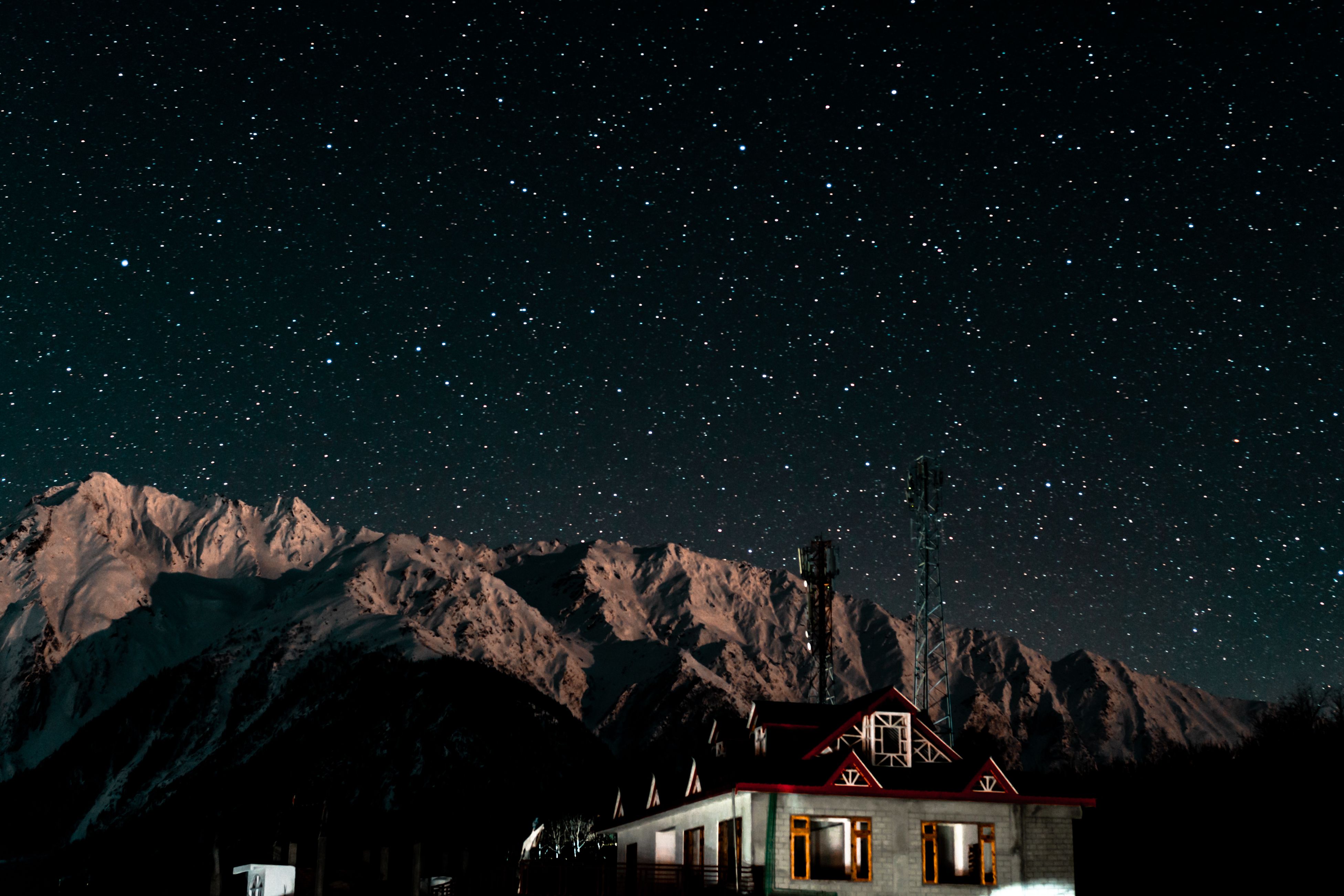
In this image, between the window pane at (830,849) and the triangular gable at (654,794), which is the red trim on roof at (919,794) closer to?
the window pane at (830,849)

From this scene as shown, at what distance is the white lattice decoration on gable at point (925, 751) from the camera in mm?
38312

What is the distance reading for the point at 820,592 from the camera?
75.4 metres

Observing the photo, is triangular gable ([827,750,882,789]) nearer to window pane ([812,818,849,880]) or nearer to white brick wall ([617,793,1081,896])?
white brick wall ([617,793,1081,896])

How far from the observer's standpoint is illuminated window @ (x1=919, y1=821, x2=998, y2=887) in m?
36.2

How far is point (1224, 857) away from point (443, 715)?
106344 mm

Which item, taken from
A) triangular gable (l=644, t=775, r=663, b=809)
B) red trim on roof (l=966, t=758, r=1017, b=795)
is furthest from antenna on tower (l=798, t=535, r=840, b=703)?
red trim on roof (l=966, t=758, r=1017, b=795)

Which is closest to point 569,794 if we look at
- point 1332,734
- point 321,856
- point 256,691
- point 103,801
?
point 256,691

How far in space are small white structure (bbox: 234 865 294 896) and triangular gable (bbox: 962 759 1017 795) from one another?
80.3ft

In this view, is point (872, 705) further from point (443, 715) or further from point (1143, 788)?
point (443, 715)

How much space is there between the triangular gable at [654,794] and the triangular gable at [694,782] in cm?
353

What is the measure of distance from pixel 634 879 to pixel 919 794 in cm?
956

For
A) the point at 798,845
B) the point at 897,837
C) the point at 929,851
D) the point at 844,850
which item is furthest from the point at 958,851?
the point at 798,845

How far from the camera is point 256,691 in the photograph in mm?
184125

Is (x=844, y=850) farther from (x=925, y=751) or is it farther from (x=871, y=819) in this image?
(x=925, y=751)
